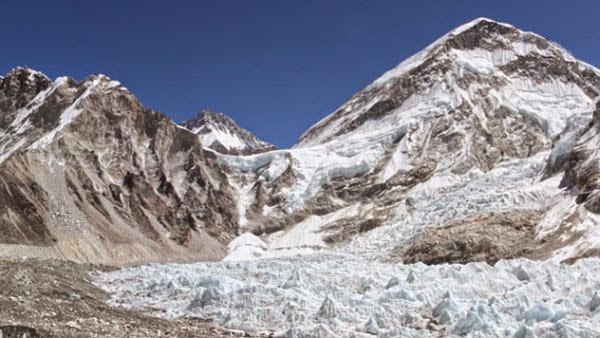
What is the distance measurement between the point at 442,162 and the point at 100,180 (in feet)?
164

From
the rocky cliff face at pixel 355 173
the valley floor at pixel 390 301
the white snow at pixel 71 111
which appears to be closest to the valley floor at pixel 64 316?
the valley floor at pixel 390 301

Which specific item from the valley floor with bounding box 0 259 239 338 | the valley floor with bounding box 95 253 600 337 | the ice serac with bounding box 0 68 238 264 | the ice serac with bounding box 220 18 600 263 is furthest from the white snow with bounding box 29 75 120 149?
the valley floor with bounding box 0 259 239 338

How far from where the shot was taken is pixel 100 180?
3615 inches

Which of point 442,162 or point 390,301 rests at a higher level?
point 442,162

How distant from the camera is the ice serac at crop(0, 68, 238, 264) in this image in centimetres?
7588

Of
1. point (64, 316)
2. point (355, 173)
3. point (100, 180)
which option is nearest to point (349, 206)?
point (355, 173)

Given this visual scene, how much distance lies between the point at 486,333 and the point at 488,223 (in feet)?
144

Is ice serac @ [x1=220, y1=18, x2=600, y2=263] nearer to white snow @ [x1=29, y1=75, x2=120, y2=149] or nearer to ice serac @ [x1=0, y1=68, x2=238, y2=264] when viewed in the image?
ice serac @ [x1=0, y1=68, x2=238, y2=264]

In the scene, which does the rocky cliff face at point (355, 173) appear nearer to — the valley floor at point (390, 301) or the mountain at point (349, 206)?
the mountain at point (349, 206)

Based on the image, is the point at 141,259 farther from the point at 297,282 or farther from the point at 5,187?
the point at 297,282

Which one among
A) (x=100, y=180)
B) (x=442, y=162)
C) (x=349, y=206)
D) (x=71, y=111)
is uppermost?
(x=71, y=111)

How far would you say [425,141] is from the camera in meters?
112

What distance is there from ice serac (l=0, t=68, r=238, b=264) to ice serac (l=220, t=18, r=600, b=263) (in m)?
8.48

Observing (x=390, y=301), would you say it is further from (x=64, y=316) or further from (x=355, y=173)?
(x=355, y=173)
